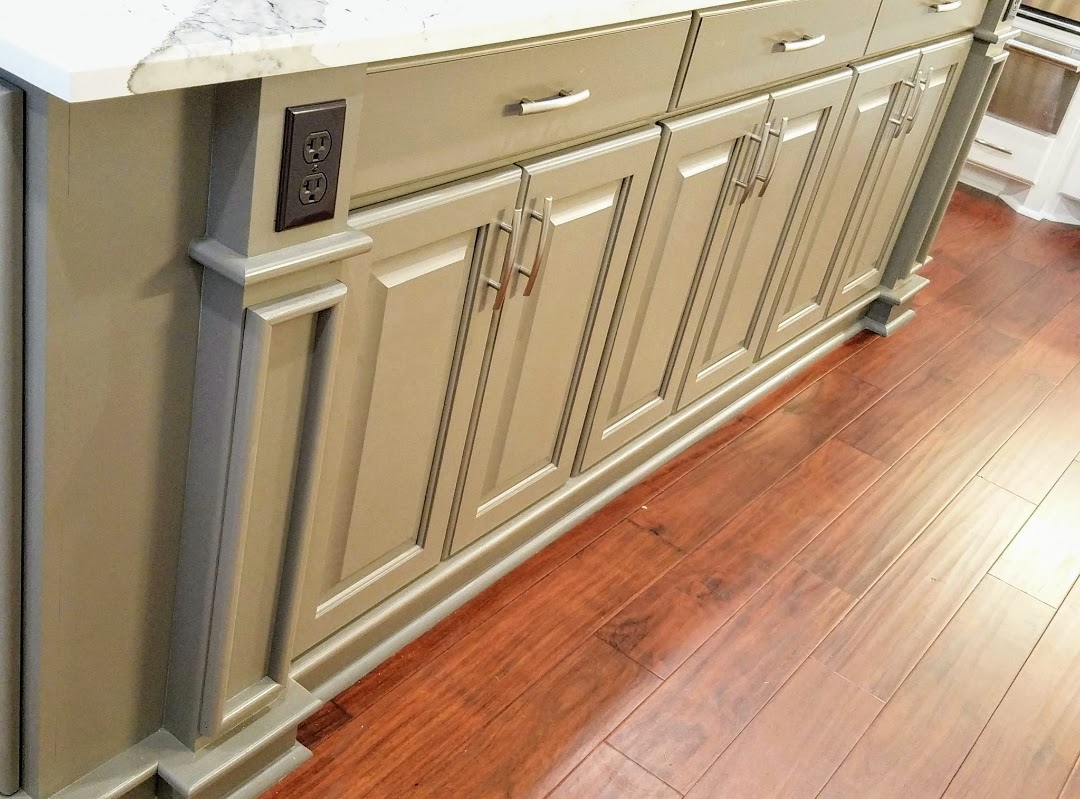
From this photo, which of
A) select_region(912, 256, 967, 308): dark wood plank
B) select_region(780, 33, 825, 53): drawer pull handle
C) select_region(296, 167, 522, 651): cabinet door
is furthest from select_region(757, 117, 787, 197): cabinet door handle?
select_region(912, 256, 967, 308): dark wood plank

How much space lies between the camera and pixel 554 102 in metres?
1.30

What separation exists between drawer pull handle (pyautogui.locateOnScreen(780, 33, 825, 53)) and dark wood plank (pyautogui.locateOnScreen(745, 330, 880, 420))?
0.85m

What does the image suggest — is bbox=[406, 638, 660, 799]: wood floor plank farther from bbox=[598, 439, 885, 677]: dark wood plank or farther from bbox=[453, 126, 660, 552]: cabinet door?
bbox=[453, 126, 660, 552]: cabinet door

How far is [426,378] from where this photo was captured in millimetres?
1378

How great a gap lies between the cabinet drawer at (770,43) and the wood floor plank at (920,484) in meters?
0.83

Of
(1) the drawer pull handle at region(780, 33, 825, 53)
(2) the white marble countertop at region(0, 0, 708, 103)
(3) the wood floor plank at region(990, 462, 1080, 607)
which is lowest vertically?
(3) the wood floor plank at region(990, 462, 1080, 607)

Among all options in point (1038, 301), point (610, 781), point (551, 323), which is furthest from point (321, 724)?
point (1038, 301)

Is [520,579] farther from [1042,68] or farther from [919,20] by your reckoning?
[1042,68]

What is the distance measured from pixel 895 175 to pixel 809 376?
481mm

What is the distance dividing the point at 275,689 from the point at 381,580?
230 mm

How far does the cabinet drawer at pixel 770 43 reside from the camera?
1.60 metres

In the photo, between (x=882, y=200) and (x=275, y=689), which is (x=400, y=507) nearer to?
(x=275, y=689)

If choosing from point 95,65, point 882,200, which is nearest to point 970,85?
point 882,200

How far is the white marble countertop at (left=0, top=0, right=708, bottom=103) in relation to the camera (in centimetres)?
77
